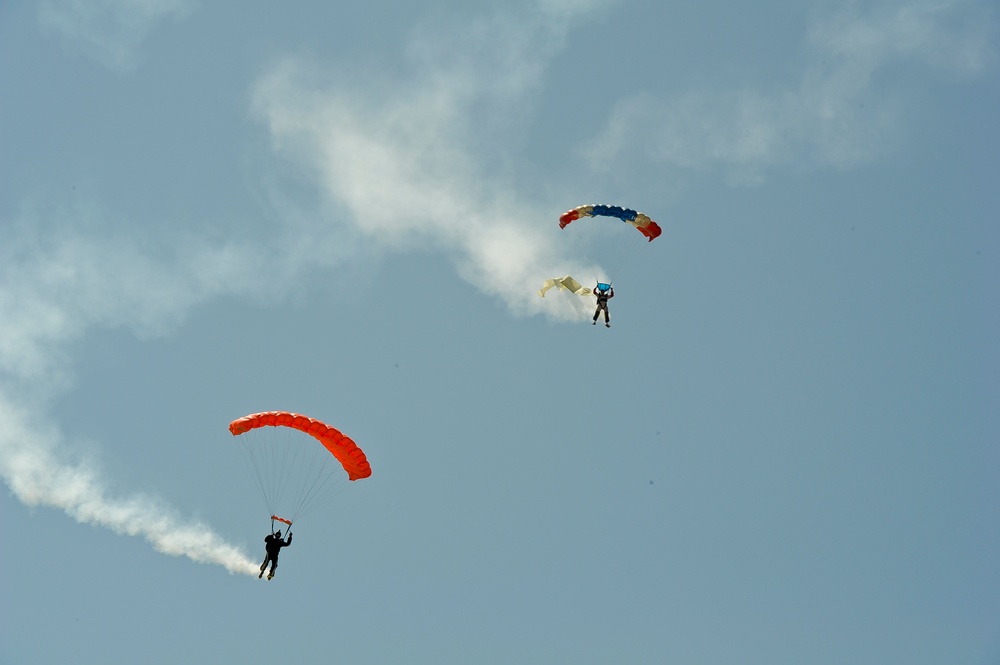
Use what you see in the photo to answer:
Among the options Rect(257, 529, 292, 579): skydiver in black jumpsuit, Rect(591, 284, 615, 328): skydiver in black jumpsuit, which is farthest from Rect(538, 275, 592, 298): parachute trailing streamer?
Rect(257, 529, 292, 579): skydiver in black jumpsuit

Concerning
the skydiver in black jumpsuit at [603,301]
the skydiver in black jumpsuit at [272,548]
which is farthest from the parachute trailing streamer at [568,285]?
the skydiver in black jumpsuit at [272,548]

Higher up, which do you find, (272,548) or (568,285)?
(568,285)

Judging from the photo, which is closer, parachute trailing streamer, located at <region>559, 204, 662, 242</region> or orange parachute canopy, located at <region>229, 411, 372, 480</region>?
orange parachute canopy, located at <region>229, 411, 372, 480</region>

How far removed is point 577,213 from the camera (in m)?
41.4

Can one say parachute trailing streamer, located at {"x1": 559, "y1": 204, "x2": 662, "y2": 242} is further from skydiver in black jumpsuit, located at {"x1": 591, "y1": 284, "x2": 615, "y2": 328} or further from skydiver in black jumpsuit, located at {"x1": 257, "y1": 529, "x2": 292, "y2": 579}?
skydiver in black jumpsuit, located at {"x1": 257, "y1": 529, "x2": 292, "y2": 579}

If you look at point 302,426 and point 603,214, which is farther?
point 603,214

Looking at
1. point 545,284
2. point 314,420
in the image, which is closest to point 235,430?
point 314,420

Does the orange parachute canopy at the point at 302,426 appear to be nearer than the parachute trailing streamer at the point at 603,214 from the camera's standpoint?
Yes

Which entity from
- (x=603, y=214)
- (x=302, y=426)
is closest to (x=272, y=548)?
(x=302, y=426)

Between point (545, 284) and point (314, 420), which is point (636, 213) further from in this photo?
point (314, 420)

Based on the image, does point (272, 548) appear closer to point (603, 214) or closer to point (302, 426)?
point (302, 426)

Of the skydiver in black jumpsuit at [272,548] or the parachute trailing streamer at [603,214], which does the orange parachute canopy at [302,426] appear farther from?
the parachute trailing streamer at [603,214]

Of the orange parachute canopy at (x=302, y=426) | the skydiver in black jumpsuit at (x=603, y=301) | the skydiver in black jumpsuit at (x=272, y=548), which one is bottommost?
the skydiver in black jumpsuit at (x=272, y=548)

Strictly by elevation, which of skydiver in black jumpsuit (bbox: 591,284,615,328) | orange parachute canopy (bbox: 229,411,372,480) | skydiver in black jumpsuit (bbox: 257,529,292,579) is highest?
skydiver in black jumpsuit (bbox: 591,284,615,328)
